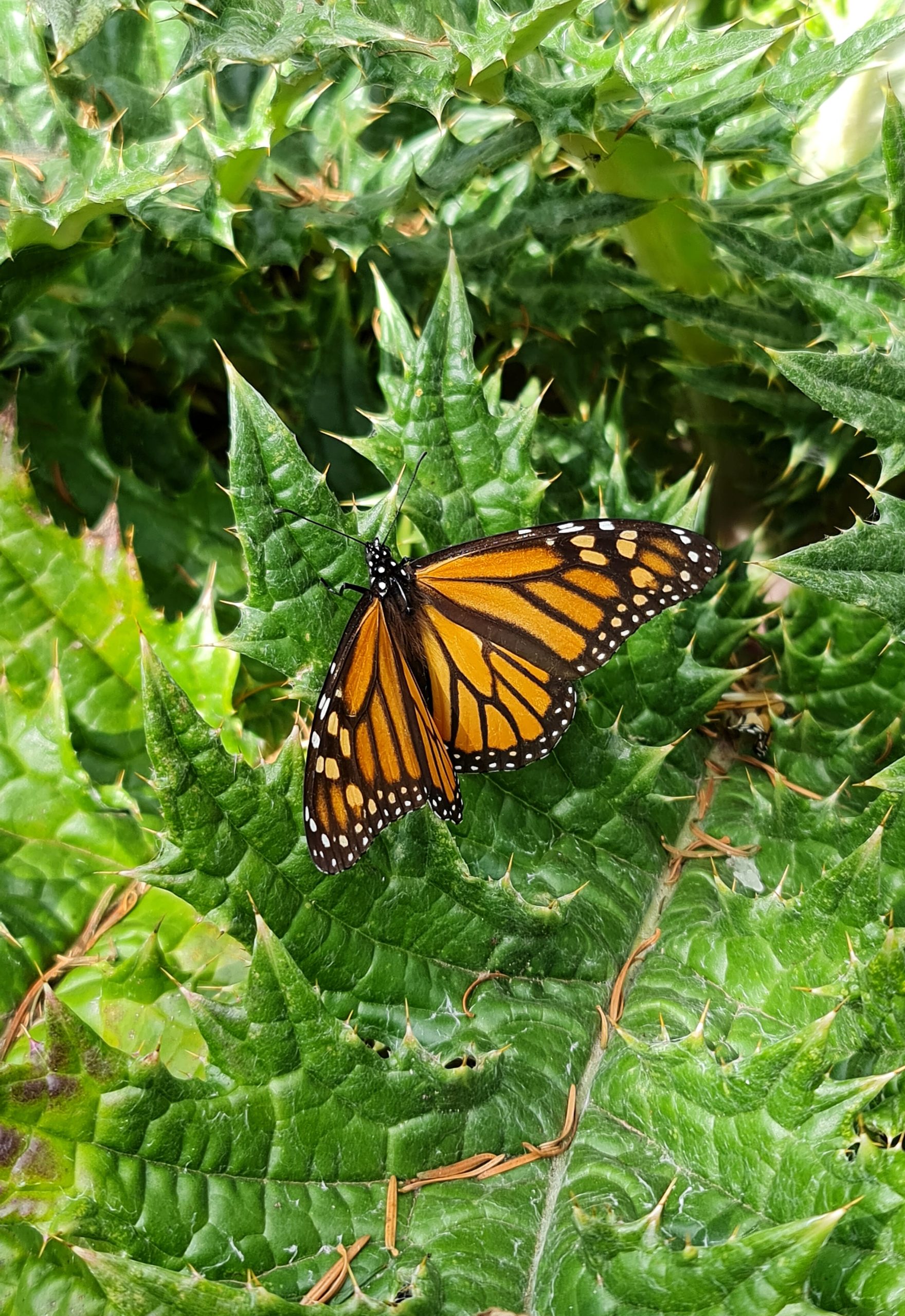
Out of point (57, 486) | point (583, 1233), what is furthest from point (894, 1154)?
point (57, 486)

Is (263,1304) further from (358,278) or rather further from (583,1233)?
(358,278)

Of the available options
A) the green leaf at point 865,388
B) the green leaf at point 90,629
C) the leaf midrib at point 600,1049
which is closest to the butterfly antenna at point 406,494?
the green leaf at point 90,629

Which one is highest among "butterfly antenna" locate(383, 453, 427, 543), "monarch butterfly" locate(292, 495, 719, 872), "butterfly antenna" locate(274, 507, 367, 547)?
"butterfly antenna" locate(383, 453, 427, 543)

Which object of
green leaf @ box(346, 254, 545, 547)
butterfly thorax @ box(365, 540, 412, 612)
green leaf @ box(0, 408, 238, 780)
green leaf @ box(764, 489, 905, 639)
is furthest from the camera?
green leaf @ box(0, 408, 238, 780)

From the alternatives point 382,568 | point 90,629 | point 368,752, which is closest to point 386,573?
point 382,568

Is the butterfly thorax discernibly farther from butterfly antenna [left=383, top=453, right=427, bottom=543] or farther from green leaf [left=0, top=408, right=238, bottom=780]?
green leaf [left=0, top=408, right=238, bottom=780]

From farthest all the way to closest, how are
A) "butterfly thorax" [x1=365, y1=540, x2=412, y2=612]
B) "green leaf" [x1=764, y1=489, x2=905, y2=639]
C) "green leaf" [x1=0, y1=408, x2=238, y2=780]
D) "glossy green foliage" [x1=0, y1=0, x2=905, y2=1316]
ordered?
1. "green leaf" [x1=0, y1=408, x2=238, y2=780]
2. "butterfly thorax" [x1=365, y1=540, x2=412, y2=612]
3. "green leaf" [x1=764, y1=489, x2=905, y2=639]
4. "glossy green foliage" [x1=0, y1=0, x2=905, y2=1316]

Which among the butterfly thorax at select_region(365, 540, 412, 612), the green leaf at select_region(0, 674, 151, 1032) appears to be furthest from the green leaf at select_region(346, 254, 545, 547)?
the green leaf at select_region(0, 674, 151, 1032)
